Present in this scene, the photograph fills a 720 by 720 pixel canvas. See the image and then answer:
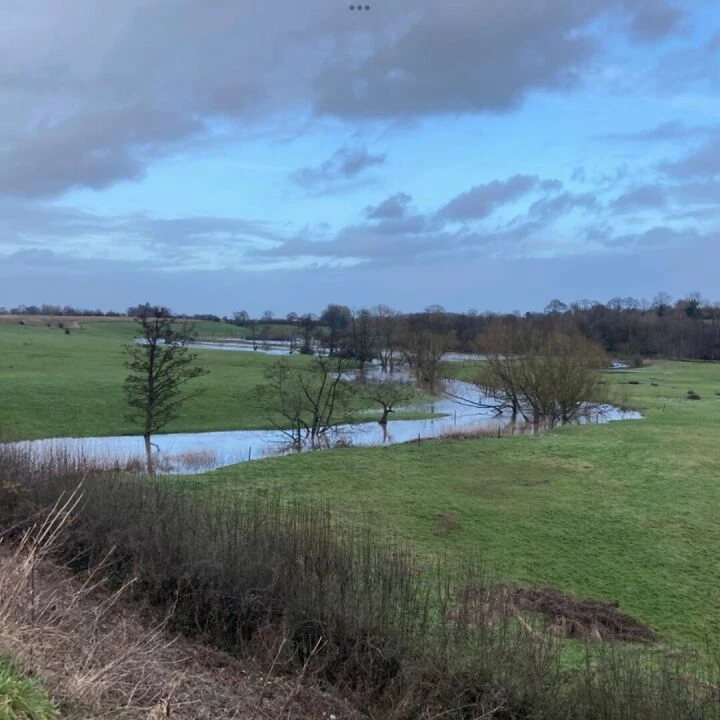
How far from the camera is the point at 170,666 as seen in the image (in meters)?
8.66

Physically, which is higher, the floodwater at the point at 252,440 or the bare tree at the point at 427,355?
the bare tree at the point at 427,355

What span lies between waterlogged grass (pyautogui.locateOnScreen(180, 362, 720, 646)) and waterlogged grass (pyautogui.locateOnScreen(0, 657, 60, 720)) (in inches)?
448

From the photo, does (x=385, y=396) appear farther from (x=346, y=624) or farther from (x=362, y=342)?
(x=346, y=624)

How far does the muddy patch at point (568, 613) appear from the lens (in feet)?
37.3

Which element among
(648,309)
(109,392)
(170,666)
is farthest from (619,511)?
(648,309)

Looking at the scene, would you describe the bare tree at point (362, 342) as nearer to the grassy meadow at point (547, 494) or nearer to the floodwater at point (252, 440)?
the floodwater at point (252, 440)

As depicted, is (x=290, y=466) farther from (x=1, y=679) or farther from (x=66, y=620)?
(x=1, y=679)

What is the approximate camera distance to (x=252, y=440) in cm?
4112

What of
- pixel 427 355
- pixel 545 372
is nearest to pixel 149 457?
pixel 545 372

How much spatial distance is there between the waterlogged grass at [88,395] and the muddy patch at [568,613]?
63.2ft

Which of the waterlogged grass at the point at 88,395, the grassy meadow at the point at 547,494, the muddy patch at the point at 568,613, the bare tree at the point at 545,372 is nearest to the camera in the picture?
the muddy patch at the point at 568,613

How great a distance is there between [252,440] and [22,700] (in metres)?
36.4

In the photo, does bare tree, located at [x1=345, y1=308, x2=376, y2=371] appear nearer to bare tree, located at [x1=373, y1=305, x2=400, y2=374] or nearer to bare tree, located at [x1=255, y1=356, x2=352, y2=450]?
bare tree, located at [x1=373, y1=305, x2=400, y2=374]

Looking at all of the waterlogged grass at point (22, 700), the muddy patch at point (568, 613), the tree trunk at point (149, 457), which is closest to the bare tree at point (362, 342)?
the tree trunk at point (149, 457)
